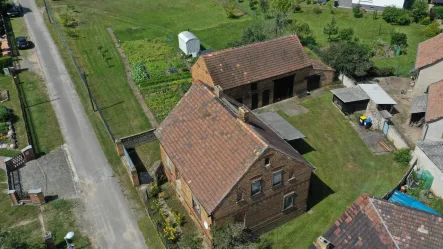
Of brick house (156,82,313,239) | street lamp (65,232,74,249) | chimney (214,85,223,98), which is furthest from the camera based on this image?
chimney (214,85,223,98)

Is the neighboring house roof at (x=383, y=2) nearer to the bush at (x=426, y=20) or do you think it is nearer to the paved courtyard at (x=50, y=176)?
the bush at (x=426, y=20)

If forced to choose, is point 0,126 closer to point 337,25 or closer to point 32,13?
point 32,13

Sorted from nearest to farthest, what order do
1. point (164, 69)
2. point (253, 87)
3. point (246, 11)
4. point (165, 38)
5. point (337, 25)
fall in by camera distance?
point (253, 87) → point (164, 69) → point (165, 38) → point (337, 25) → point (246, 11)

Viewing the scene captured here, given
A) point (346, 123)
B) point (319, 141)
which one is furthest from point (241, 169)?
point (346, 123)

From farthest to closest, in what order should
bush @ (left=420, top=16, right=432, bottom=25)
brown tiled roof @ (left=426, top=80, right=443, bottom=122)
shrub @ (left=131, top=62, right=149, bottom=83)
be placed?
bush @ (left=420, top=16, right=432, bottom=25) → shrub @ (left=131, top=62, right=149, bottom=83) → brown tiled roof @ (left=426, top=80, right=443, bottom=122)

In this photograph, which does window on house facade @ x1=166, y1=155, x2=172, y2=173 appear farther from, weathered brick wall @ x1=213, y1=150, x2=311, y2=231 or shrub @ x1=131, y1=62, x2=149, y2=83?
shrub @ x1=131, y1=62, x2=149, y2=83

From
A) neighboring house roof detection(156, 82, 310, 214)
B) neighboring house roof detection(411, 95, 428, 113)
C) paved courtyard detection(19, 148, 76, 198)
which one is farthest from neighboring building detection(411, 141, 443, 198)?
paved courtyard detection(19, 148, 76, 198)

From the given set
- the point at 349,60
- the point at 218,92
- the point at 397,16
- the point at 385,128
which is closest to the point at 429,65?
the point at 349,60
